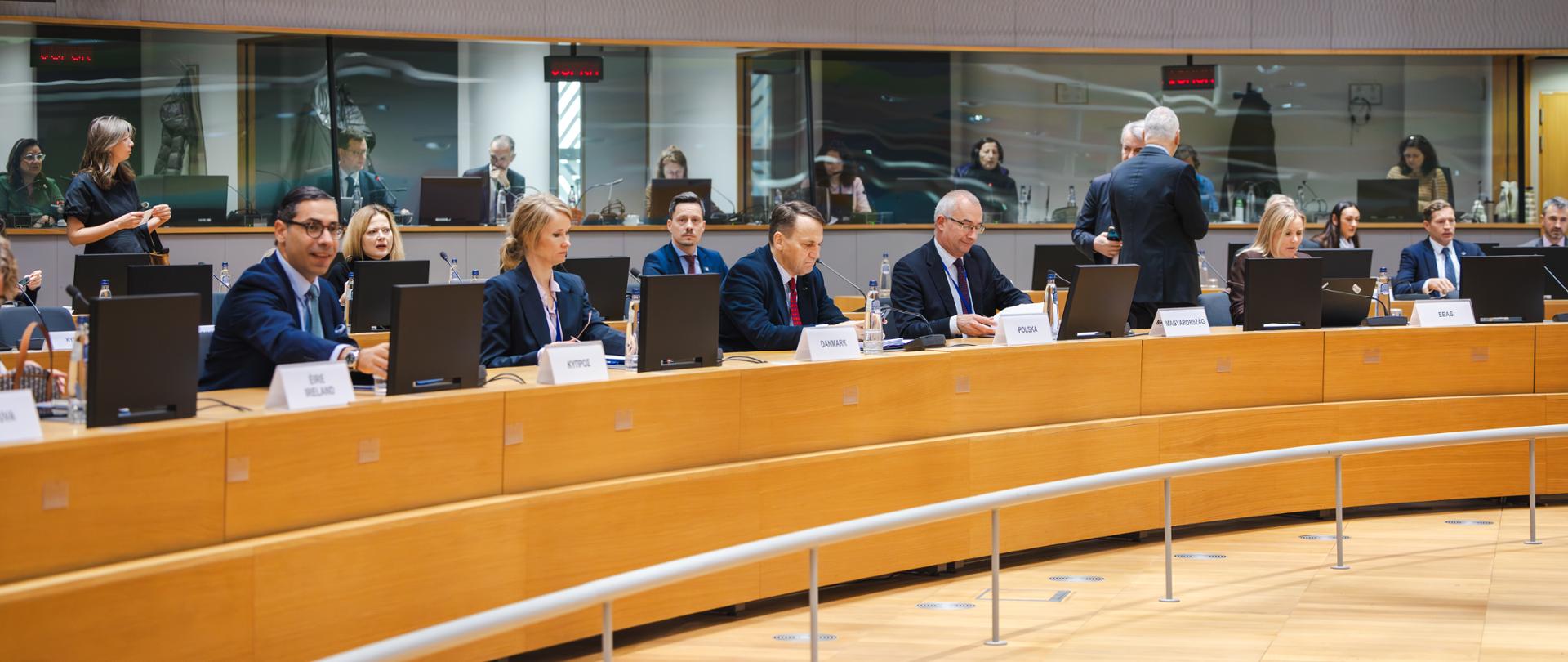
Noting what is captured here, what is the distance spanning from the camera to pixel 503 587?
122 inches

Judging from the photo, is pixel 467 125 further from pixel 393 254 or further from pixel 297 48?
pixel 393 254

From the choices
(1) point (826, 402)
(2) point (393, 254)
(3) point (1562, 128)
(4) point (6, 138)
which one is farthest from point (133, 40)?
(3) point (1562, 128)

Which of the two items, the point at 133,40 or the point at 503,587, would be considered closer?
the point at 503,587

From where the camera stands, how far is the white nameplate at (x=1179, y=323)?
4.56 metres

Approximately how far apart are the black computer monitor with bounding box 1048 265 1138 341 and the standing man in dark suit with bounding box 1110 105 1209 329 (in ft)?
1.85

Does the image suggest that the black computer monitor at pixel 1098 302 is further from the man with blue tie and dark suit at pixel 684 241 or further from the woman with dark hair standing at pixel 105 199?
the woman with dark hair standing at pixel 105 199

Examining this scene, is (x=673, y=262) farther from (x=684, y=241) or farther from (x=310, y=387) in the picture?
(x=310, y=387)

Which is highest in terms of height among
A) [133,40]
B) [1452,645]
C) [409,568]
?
[133,40]

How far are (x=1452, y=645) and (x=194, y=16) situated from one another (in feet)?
23.2

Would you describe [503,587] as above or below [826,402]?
below

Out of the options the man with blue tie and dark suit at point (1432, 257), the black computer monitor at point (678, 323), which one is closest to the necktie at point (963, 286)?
the black computer monitor at point (678, 323)

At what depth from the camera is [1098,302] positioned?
14.5 feet

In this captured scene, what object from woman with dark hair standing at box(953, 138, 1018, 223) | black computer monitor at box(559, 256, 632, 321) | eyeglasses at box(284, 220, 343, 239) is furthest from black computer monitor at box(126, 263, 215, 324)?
woman with dark hair standing at box(953, 138, 1018, 223)

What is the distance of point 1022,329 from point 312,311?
2029 millimetres
